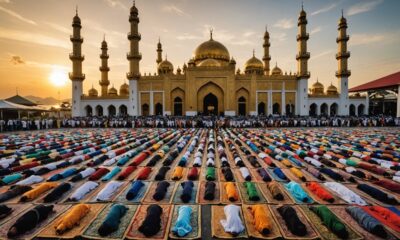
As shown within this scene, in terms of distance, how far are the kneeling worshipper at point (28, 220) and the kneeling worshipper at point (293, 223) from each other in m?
4.23

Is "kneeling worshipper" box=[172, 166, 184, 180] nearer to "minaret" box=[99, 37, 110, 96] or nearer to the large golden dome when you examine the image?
the large golden dome

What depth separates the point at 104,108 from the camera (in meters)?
33.9

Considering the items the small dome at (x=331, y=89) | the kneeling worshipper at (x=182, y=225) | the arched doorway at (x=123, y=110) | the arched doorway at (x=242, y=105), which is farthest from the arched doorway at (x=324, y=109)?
the kneeling worshipper at (x=182, y=225)

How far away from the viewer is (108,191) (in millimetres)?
5211

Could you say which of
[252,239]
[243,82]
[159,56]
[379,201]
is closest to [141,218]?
[252,239]

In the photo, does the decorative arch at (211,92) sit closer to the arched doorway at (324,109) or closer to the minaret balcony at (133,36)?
the minaret balcony at (133,36)

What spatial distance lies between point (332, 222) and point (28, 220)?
16.2 ft

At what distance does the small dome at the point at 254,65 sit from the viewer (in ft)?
126

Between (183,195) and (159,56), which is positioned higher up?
(159,56)

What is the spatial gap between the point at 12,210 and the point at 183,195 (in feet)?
10.8

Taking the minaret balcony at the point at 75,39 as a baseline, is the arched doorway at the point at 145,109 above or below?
below

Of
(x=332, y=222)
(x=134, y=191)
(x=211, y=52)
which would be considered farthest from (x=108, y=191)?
(x=211, y=52)

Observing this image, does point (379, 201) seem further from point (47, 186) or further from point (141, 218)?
point (47, 186)

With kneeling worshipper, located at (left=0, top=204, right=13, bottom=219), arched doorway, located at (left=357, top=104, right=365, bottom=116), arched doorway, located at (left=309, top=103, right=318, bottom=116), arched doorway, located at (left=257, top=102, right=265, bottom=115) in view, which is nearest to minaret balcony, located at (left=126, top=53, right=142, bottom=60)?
arched doorway, located at (left=257, top=102, right=265, bottom=115)
